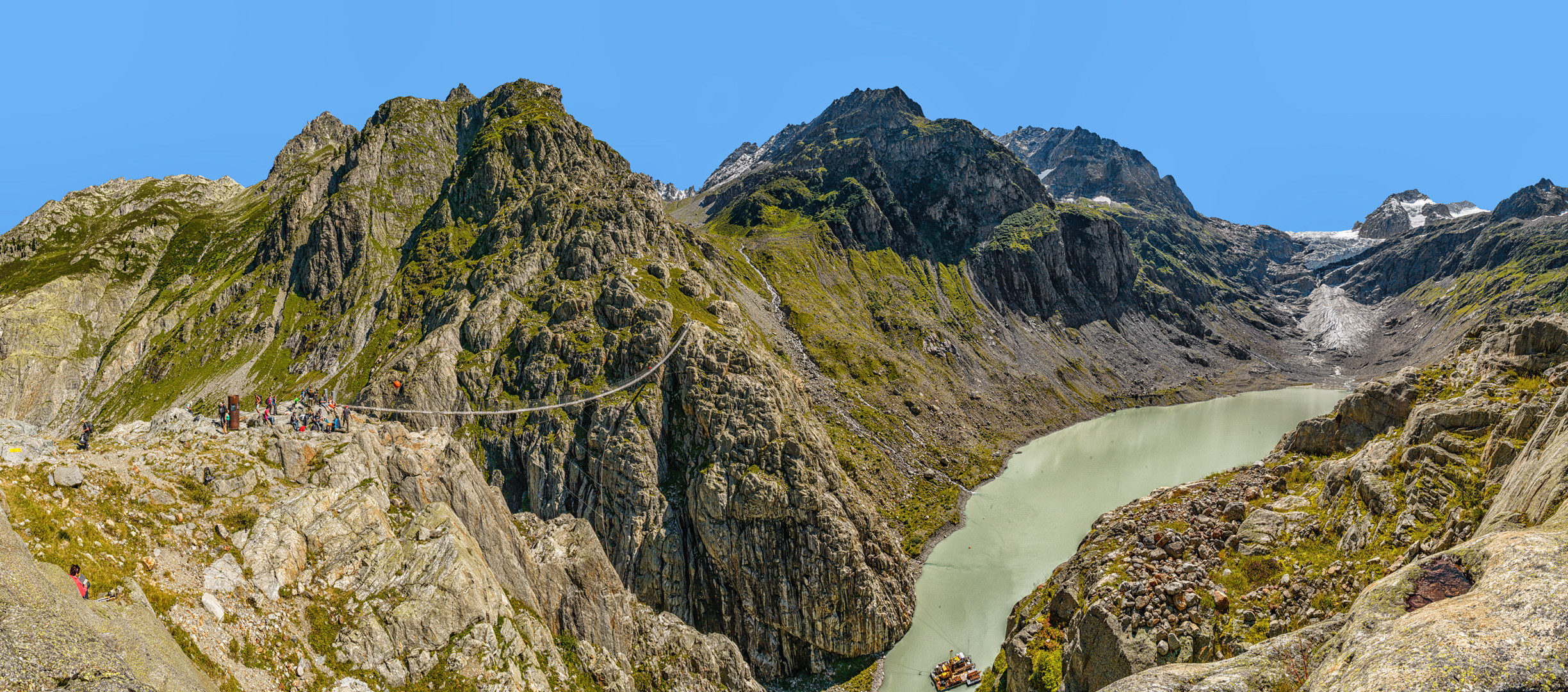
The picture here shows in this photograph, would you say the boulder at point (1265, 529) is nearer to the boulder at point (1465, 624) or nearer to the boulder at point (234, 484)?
the boulder at point (1465, 624)

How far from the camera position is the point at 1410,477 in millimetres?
26109

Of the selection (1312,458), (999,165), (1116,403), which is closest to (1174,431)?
(1116,403)

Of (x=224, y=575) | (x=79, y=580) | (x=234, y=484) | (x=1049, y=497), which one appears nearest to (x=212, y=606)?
(x=224, y=575)

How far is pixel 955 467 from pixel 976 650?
40.9m

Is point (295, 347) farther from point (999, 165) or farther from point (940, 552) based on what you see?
point (999, 165)

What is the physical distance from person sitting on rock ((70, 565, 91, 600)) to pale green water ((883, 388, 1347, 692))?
45.0 metres

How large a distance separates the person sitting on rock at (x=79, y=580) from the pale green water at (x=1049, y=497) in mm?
44969

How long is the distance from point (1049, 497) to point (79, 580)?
83268 millimetres

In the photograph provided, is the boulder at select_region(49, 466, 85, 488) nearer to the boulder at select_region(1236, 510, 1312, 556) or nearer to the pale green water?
the pale green water

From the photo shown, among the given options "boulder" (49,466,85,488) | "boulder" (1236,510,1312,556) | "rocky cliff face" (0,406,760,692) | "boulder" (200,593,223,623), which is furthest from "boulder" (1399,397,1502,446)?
"boulder" (49,466,85,488)

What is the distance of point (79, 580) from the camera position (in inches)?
574

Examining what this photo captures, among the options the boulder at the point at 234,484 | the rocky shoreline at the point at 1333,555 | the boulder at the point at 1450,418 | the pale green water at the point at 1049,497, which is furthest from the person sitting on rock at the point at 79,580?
the boulder at the point at 1450,418

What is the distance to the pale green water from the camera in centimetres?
5100

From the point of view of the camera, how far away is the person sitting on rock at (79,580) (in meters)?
14.4
